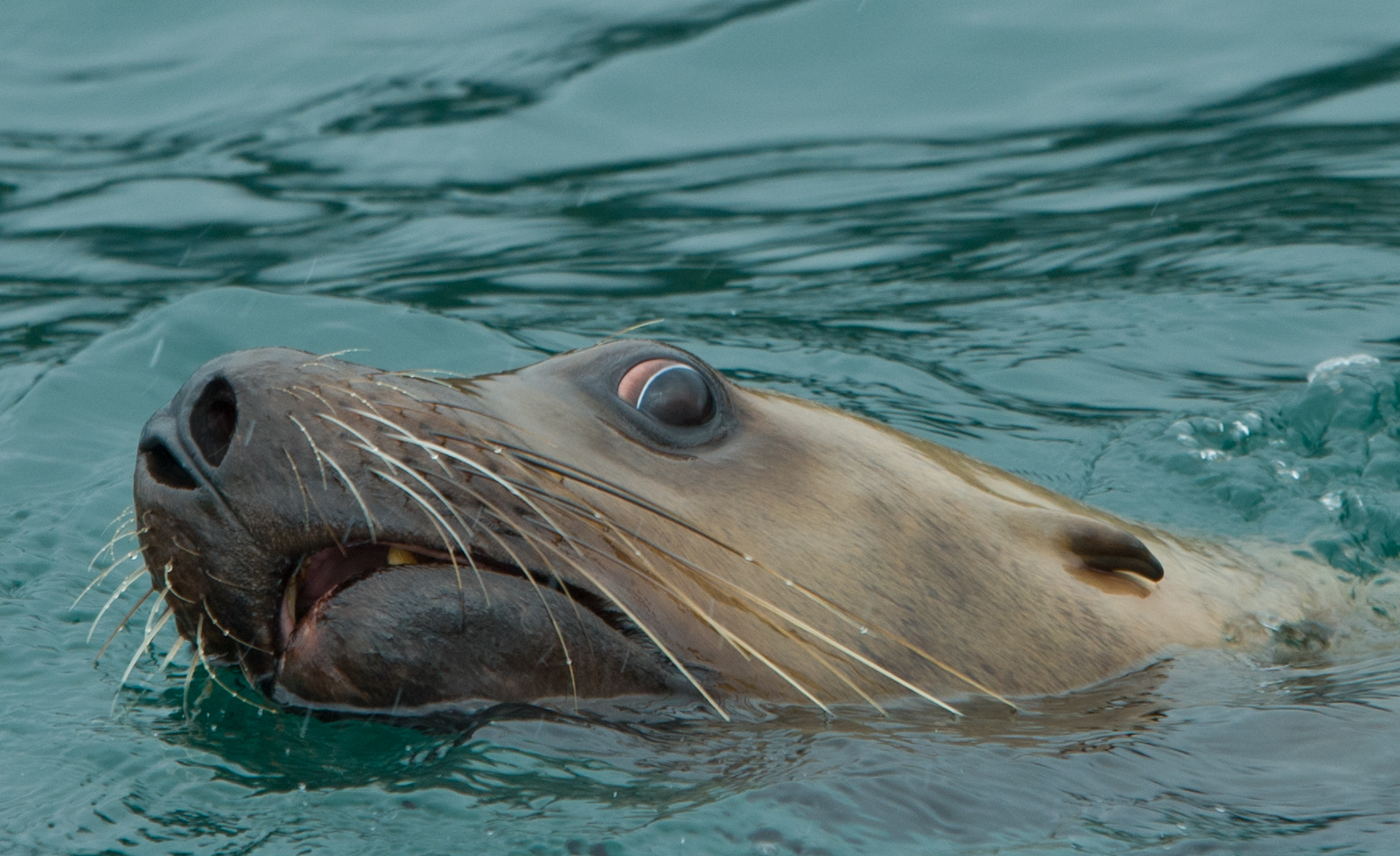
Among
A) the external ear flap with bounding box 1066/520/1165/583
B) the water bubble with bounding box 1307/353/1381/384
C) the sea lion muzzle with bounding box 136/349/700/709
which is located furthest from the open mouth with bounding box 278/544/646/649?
the water bubble with bounding box 1307/353/1381/384

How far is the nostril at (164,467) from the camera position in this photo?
2953mm

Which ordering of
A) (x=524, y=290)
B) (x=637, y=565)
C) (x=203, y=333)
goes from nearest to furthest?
(x=637, y=565) < (x=203, y=333) < (x=524, y=290)

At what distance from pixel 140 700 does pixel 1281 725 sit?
7.60ft

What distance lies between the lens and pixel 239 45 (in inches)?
443

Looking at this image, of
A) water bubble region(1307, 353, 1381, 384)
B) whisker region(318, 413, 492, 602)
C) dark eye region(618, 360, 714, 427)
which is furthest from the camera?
water bubble region(1307, 353, 1381, 384)

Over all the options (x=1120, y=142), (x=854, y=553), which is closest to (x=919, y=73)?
(x=1120, y=142)

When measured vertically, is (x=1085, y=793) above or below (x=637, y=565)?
below

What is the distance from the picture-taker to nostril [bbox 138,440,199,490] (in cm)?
295

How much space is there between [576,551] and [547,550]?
0.05 m

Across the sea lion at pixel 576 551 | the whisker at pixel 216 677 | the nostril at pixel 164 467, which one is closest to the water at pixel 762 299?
the whisker at pixel 216 677

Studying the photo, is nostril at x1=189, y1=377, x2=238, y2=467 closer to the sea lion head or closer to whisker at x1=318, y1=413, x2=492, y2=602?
the sea lion head

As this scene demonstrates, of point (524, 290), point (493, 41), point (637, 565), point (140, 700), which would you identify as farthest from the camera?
point (493, 41)

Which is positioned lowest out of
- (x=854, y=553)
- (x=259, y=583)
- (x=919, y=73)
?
(x=854, y=553)

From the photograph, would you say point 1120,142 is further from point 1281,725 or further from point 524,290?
point 1281,725
